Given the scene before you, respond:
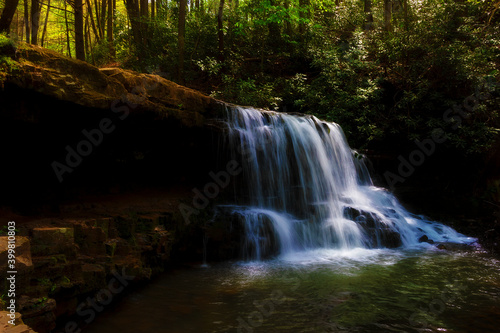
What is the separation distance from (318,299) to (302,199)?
4.25 meters

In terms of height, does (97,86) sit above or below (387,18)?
below

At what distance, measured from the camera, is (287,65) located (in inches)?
642

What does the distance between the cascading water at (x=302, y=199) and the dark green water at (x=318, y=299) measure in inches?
39.8

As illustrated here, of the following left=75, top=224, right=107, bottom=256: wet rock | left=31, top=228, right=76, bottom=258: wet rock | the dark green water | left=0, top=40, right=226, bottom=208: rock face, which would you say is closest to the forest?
left=0, top=40, right=226, bottom=208: rock face

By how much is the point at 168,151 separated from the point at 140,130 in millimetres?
1089

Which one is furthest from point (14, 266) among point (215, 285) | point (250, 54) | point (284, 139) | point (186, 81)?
point (250, 54)

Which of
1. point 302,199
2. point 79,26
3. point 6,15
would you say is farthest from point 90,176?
point 302,199

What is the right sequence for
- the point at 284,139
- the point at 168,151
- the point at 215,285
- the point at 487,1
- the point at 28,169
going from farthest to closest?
the point at 487,1 < the point at 284,139 < the point at 168,151 < the point at 28,169 < the point at 215,285

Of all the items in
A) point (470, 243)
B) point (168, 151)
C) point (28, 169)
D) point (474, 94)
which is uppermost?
point (474, 94)

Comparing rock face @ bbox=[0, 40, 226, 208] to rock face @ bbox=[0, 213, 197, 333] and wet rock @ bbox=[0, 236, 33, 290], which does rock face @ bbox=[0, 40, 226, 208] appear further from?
wet rock @ bbox=[0, 236, 33, 290]

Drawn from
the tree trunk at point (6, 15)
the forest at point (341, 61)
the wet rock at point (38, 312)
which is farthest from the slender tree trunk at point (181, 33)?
the wet rock at point (38, 312)

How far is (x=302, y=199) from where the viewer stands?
28.9 feet

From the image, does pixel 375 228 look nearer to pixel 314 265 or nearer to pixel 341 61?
pixel 314 265

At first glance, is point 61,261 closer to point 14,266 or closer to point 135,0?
point 14,266
